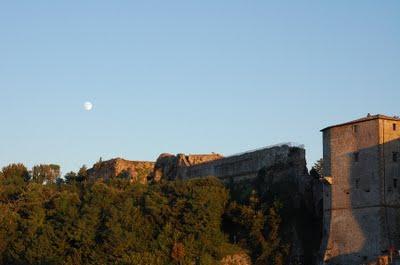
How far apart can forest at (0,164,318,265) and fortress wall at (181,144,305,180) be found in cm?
169

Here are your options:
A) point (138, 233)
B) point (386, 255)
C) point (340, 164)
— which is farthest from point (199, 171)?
point (386, 255)

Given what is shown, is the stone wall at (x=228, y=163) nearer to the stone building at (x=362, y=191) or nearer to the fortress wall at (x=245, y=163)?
the fortress wall at (x=245, y=163)

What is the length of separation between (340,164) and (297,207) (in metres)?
5.61

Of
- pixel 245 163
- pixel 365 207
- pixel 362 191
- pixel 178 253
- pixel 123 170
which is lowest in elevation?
pixel 178 253

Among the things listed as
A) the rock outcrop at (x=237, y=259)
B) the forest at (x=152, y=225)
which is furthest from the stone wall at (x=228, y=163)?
the rock outcrop at (x=237, y=259)

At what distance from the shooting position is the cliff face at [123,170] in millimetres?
72500

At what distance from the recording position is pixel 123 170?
73.9m

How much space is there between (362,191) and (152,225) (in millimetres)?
15753

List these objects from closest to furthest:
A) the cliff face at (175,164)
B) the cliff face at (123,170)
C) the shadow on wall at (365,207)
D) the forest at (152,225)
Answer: the shadow on wall at (365,207)
the forest at (152,225)
the cliff face at (175,164)
the cliff face at (123,170)

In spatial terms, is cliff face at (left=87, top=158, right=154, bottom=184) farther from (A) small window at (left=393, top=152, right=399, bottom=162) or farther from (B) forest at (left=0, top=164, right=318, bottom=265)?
(A) small window at (left=393, top=152, right=399, bottom=162)

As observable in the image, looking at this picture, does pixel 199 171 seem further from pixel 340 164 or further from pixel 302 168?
pixel 340 164

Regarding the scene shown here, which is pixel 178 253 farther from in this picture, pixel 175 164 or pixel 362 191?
pixel 175 164

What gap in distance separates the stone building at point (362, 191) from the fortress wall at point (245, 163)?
6.21 metres

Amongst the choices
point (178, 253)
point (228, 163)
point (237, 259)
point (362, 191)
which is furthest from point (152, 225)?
point (362, 191)
